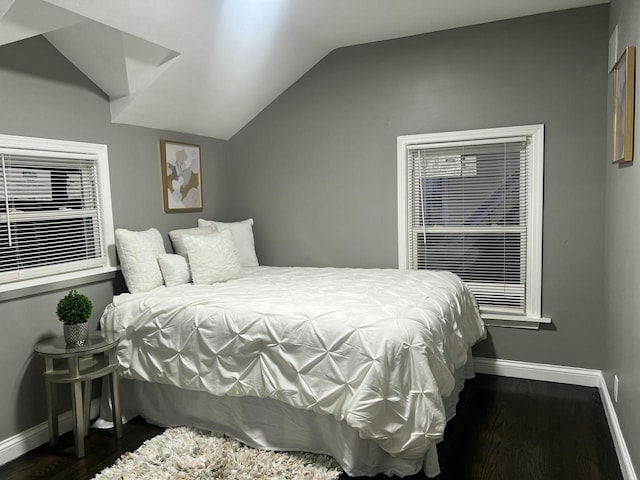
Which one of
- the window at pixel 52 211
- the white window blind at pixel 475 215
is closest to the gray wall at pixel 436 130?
the white window blind at pixel 475 215

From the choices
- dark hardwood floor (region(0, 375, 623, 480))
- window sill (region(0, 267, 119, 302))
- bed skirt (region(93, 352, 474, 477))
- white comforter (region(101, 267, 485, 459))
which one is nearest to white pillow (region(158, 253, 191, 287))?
white comforter (region(101, 267, 485, 459))

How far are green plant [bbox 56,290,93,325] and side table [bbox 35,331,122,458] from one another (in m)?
0.14

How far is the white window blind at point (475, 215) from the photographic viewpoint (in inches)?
144

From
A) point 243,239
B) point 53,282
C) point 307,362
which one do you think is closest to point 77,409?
point 53,282

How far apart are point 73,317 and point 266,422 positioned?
1.21m

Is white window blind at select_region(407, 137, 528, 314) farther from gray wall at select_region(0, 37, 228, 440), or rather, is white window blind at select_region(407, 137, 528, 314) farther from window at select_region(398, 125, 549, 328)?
gray wall at select_region(0, 37, 228, 440)

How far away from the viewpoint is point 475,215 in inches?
149

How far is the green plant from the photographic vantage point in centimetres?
267

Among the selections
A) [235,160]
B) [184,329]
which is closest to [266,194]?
[235,160]

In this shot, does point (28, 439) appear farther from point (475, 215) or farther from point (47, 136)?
point (475, 215)

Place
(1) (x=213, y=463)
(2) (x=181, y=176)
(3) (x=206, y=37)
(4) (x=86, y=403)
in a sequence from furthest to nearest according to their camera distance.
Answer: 1. (2) (x=181, y=176)
2. (3) (x=206, y=37)
3. (4) (x=86, y=403)
4. (1) (x=213, y=463)

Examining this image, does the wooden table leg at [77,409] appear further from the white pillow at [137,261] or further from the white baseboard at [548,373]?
the white baseboard at [548,373]

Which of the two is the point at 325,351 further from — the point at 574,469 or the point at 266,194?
the point at 266,194

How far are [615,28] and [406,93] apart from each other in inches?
56.9
